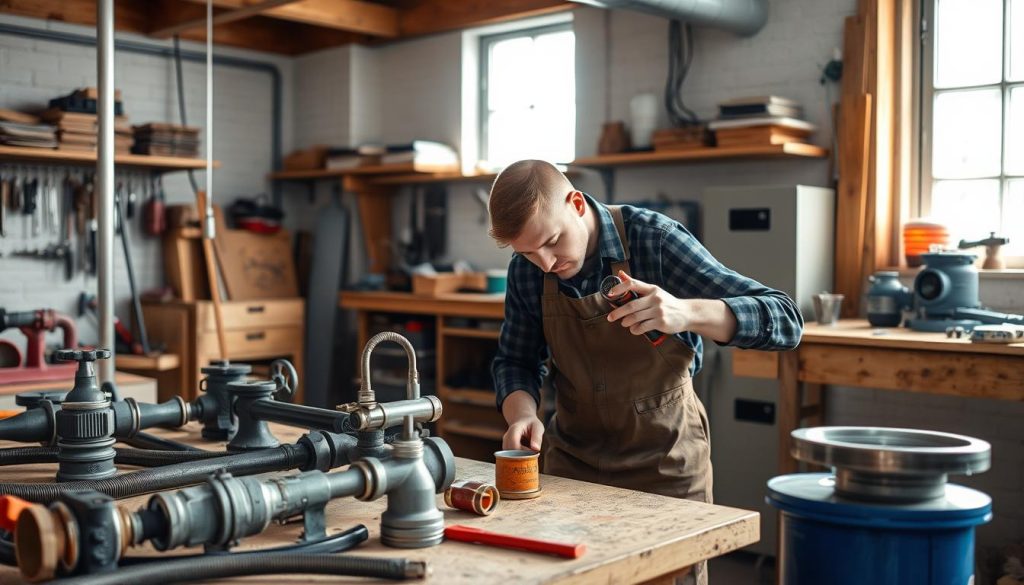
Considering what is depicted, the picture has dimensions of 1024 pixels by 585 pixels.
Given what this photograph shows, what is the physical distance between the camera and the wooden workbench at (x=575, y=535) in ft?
4.57

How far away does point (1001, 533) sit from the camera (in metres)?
4.06

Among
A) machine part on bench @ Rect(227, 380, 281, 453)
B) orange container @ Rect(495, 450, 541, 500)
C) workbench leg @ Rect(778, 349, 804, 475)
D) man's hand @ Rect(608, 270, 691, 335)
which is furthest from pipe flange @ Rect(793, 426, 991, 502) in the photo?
workbench leg @ Rect(778, 349, 804, 475)

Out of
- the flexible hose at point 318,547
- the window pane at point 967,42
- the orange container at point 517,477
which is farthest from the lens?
the window pane at point 967,42

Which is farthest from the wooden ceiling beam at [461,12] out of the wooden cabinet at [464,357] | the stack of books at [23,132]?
the stack of books at [23,132]

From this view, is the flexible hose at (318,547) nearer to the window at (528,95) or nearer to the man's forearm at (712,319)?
the man's forearm at (712,319)

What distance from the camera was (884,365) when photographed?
350 centimetres

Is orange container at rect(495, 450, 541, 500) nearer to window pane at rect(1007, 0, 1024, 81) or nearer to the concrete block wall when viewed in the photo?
window pane at rect(1007, 0, 1024, 81)

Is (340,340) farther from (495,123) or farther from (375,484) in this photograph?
(375,484)

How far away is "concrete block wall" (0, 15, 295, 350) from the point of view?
17.8 ft

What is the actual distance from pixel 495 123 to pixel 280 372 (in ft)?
12.5

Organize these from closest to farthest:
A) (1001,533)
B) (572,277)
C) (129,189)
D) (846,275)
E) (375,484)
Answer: (375,484) → (572,277) → (1001,533) → (846,275) → (129,189)

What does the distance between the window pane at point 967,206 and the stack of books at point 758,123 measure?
0.62 metres

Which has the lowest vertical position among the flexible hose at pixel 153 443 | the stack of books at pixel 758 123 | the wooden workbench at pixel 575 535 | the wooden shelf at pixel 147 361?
the wooden shelf at pixel 147 361

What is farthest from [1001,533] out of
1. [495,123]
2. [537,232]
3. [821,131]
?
[495,123]
